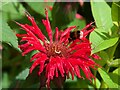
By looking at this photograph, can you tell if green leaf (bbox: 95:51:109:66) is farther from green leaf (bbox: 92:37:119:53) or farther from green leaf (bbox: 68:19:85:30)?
green leaf (bbox: 68:19:85:30)

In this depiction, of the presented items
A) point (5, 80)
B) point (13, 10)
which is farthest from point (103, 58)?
point (5, 80)

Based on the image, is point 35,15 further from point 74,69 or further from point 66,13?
point 74,69

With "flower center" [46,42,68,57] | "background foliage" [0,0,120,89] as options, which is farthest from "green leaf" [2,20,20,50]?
"flower center" [46,42,68,57]

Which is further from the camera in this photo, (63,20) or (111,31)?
(63,20)

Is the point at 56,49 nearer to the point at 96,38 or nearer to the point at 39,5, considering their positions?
the point at 96,38

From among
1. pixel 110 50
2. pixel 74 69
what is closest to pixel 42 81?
pixel 74 69

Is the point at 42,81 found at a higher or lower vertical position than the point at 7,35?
lower
